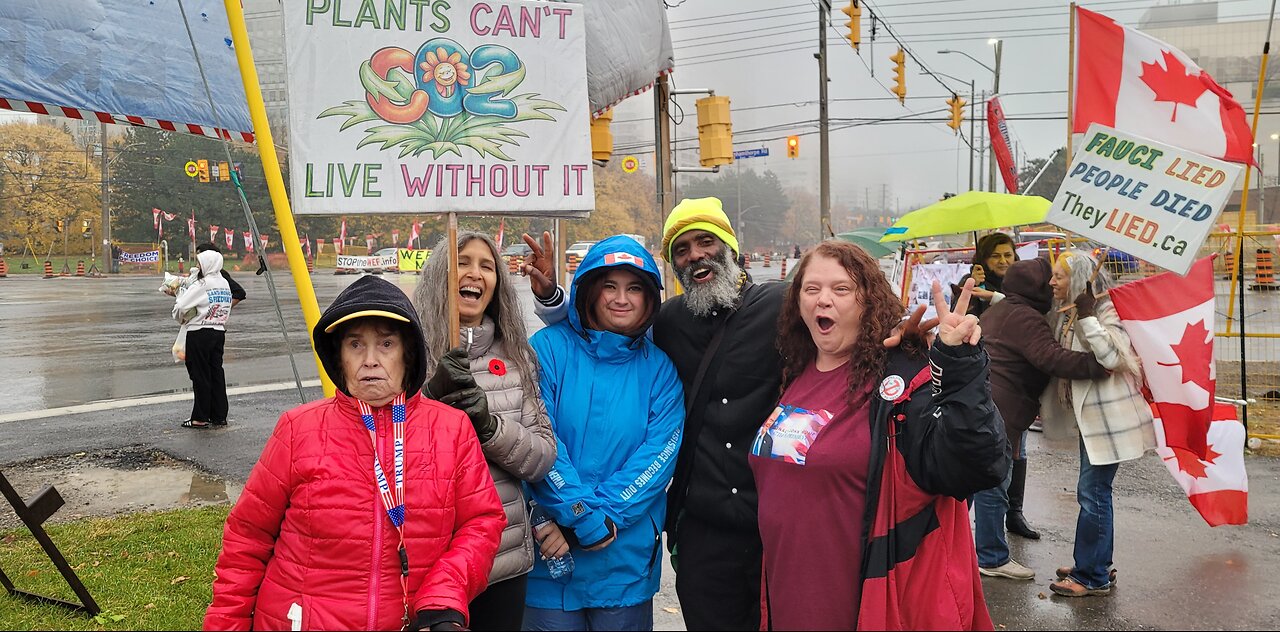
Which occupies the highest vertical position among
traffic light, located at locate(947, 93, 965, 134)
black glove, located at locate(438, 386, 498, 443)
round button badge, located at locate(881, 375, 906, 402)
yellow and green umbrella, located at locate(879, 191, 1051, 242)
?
traffic light, located at locate(947, 93, 965, 134)

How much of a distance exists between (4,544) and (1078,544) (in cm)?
658

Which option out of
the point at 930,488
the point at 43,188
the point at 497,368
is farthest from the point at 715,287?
the point at 43,188

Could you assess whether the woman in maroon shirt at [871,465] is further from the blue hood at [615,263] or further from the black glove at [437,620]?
the black glove at [437,620]

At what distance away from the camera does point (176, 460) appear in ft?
24.8

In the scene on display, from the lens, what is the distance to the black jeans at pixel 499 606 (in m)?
2.66

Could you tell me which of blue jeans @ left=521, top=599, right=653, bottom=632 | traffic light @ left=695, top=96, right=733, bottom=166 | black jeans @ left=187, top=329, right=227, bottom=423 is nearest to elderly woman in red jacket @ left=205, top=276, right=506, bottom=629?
blue jeans @ left=521, top=599, right=653, bottom=632

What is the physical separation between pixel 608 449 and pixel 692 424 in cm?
31

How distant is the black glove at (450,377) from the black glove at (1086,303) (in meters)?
3.89

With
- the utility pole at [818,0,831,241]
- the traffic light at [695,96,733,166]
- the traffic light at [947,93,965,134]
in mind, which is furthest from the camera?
the traffic light at [947,93,965,134]

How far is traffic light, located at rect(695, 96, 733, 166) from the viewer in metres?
13.1

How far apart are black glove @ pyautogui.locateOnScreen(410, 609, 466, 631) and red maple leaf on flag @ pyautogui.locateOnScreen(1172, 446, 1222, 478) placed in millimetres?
4365

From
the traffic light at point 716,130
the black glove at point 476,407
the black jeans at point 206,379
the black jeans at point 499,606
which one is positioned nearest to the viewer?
the black glove at point 476,407

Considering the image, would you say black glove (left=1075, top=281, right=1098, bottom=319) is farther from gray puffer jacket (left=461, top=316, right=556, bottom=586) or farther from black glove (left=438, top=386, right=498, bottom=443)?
black glove (left=438, top=386, right=498, bottom=443)

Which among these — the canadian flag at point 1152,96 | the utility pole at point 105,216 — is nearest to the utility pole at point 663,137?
the canadian flag at point 1152,96
